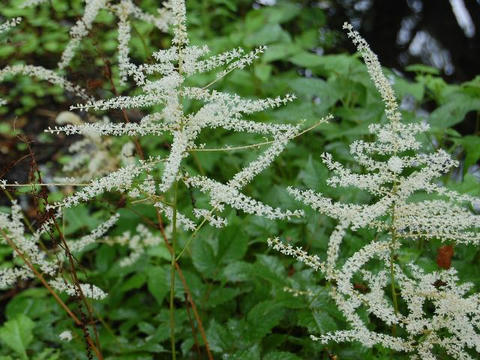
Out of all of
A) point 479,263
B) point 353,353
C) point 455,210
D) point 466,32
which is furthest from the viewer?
point 466,32

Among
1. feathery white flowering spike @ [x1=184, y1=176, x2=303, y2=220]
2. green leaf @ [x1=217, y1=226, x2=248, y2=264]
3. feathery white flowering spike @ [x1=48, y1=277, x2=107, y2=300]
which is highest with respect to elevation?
feathery white flowering spike @ [x1=184, y1=176, x2=303, y2=220]

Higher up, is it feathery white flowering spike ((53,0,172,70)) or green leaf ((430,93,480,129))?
feathery white flowering spike ((53,0,172,70))

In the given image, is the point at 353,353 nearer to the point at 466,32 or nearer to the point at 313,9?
the point at 313,9

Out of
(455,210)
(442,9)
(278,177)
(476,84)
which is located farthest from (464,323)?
(442,9)

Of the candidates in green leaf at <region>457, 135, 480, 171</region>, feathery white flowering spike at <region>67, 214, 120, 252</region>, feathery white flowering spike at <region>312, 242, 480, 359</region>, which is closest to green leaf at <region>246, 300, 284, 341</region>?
feathery white flowering spike at <region>312, 242, 480, 359</region>

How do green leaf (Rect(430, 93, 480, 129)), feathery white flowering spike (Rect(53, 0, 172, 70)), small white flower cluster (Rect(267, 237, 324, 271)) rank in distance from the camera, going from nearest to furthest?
small white flower cluster (Rect(267, 237, 324, 271)), feathery white flowering spike (Rect(53, 0, 172, 70)), green leaf (Rect(430, 93, 480, 129))

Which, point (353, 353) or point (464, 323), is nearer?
point (464, 323)

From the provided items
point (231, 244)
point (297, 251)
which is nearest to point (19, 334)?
point (231, 244)

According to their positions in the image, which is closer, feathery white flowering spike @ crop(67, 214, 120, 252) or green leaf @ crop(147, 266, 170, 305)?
feathery white flowering spike @ crop(67, 214, 120, 252)

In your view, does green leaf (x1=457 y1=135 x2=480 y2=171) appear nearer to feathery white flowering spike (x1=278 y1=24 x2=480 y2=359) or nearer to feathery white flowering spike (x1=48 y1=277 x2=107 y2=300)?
feathery white flowering spike (x1=278 y1=24 x2=480 y2=359)
